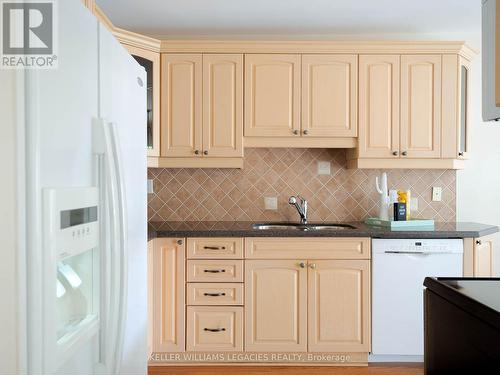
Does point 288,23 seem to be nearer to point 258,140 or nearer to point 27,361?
point 258,140

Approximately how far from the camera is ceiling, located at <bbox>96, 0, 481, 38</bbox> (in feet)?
9.99

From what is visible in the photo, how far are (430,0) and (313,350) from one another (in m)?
2.41

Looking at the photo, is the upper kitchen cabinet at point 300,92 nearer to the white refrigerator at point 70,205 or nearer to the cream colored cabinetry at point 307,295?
the cream colored cabinetry at point 307,295

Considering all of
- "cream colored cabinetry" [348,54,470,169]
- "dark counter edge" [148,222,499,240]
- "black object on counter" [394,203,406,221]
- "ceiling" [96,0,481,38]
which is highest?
"ceiling" [96,0,481,38]

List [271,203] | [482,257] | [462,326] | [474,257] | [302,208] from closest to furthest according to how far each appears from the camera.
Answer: [462,326]
[474,257]
[482,257]
[302,208]
[271,203]

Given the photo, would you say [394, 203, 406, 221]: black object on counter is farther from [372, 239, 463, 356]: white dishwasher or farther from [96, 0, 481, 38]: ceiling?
[96, 0, 481, 38]: ceiling

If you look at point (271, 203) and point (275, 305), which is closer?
point (275, 305)

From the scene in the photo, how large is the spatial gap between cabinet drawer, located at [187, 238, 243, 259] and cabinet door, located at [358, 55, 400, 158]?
1.11 metres

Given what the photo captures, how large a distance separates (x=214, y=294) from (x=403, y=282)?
1.22 metres

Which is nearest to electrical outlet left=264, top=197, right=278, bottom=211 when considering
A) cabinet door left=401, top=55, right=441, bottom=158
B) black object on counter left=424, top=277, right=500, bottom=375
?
cabinet door left=401, top=55, right=441, bottom=158

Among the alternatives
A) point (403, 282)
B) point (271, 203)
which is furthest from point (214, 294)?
point (403, 282)

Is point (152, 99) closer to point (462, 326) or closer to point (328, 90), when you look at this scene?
point (328, 90)

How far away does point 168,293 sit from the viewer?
117 inches

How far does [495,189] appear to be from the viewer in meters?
3.62
